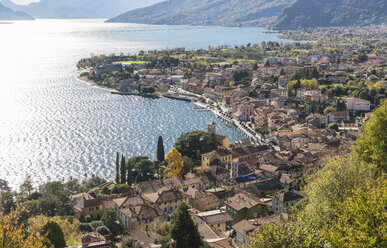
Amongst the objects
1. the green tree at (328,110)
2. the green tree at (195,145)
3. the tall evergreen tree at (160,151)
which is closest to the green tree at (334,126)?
the green tree at (328,110)

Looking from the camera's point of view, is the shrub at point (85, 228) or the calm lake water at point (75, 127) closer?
the shrub at point (85, 228)

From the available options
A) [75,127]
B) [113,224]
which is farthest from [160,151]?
[75,127]

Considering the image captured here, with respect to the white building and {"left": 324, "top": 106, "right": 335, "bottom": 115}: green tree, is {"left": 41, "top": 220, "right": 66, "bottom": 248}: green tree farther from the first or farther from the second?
the white building

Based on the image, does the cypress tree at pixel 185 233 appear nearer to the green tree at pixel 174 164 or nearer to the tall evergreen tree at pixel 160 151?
the green tree at pixel 174 164

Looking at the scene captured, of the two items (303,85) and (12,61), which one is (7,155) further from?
(12,61)

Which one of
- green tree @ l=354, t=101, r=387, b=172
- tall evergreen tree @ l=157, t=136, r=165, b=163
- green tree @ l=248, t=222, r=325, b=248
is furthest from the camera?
tall evergreen tree @ l=157, t=136, r=165, b=163

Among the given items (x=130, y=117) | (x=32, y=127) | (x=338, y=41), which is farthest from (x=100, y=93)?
(x=338, y=41)

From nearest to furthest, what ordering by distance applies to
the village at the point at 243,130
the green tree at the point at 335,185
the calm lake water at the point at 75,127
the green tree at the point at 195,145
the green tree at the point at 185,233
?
the green tree at the point at 335,185
the green tree at the point at 185,233
the village at the point at 243,130
the green tree at the point at 195,145
the calm lake water at the point at 75,127

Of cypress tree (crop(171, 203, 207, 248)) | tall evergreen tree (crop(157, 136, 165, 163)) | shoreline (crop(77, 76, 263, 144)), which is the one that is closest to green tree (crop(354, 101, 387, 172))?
cypress tree (crop(171, 203, 207, 248))
